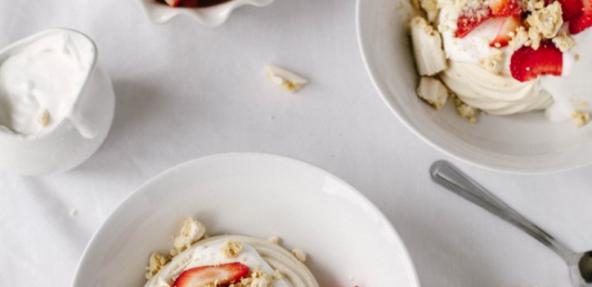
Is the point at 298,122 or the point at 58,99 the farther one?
the point at 298,122

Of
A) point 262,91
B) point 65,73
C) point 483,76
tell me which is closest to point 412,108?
point 483,76

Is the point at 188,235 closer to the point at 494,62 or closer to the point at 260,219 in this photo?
the point at 260,219

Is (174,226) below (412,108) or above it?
below

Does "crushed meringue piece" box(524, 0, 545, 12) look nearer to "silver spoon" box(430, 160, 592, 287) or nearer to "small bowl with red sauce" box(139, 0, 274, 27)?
"silver spoon" box(430, 160, 592, 287)

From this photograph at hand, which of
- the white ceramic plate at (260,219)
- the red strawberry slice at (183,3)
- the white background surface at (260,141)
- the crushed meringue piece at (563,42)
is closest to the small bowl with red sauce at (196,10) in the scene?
the red strawberry slice at (183,3)

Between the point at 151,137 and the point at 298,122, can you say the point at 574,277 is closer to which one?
the point at 298,122

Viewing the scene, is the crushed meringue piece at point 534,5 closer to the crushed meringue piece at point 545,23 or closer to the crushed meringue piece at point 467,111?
the crushed meringue piece at point 545,23
